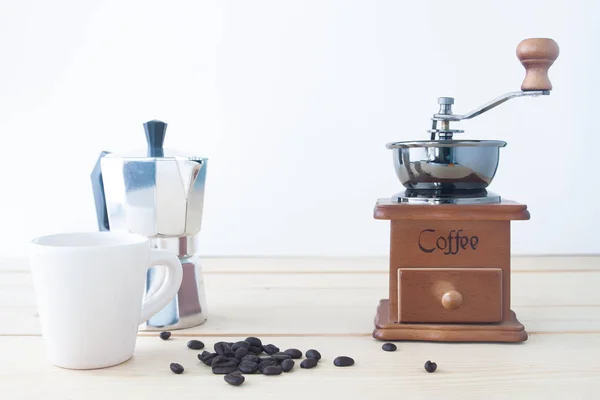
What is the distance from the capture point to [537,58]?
2.74ft

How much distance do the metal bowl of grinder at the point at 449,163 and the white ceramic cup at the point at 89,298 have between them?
1.10ft

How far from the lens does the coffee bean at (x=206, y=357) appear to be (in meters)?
0.75

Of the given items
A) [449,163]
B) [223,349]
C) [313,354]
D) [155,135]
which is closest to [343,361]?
[313,354]

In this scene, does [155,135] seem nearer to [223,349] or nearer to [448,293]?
[223,349]

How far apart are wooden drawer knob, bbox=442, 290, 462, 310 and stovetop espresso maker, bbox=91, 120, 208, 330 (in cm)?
33

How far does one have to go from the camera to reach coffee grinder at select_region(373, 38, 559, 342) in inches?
32.9

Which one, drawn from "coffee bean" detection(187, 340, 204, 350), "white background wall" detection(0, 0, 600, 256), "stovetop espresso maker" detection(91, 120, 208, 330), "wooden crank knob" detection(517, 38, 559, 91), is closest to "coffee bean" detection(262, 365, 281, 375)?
"coffee bean" detection(187, 340, 204, 350)

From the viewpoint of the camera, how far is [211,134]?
1.55 metres

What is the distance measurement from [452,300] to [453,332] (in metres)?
0.04

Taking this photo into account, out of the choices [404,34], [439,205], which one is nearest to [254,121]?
[404,34]

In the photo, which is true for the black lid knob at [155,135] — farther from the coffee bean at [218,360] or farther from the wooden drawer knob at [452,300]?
the wooden drawer knob at [452,300]

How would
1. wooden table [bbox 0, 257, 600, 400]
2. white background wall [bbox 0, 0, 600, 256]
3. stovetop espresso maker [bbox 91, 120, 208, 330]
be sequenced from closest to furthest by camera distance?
1. wooden table [bbox 0, 257, 600, 400]
2. stovetop espresso maker [bbox 91, 120, 208, 330]
3. white background wall [bbox 0, 0, 600, 256]

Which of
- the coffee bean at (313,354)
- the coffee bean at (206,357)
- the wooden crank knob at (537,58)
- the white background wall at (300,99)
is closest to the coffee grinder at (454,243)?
the wooden crank knob at (537,58)

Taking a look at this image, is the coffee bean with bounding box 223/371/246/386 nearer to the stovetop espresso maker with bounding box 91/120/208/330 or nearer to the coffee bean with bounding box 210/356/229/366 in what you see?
the coffee bean with bounding box 210/356/229/366
